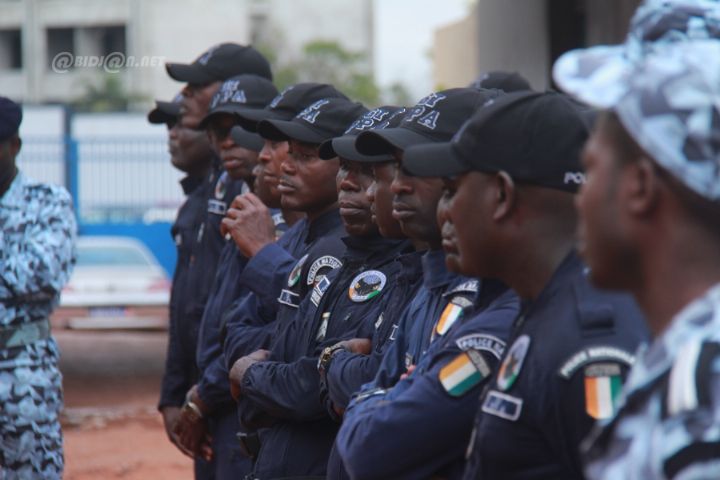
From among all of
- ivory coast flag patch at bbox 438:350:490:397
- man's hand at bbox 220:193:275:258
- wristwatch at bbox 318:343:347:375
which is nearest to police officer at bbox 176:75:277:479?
man's hand at bbox 220:193:275:258

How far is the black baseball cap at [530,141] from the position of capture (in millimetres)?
2621

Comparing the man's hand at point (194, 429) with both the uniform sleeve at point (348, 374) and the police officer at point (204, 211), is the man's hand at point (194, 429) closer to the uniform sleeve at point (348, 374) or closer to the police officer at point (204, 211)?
the police officer at point (204, 211)

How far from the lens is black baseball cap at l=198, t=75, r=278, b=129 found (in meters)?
5.80

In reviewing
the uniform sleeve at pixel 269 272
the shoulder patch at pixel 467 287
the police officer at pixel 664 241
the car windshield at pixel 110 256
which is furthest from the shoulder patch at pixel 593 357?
the car windshield at pixel 110 256

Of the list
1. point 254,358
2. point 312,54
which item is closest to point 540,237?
point 254,358

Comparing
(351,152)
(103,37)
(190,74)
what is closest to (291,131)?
(351,152)

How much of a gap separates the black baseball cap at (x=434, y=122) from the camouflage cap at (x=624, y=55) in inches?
59.6

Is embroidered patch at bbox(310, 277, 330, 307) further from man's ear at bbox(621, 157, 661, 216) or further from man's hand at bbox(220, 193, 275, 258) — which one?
man's ear at bbox(621, 157, 661, 216)

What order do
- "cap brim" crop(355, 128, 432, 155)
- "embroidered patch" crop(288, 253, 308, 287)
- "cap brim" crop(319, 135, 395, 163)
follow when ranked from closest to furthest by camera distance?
"cap brim" crop(355, 128, 432, 155) < "cap brim" crop(319, 135, 395, 163) < "embroidered patch" crop(288, 253, 308, 287)

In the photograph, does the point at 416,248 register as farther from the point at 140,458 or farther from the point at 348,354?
the point at 140,458

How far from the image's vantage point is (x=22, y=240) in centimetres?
568

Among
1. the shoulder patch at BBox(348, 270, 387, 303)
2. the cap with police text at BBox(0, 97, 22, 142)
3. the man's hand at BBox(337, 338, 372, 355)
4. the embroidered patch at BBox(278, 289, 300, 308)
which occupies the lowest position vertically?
the embroidered patch at BBox(278, 289, 300, 308)

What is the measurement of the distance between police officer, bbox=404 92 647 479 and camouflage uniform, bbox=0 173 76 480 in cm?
316

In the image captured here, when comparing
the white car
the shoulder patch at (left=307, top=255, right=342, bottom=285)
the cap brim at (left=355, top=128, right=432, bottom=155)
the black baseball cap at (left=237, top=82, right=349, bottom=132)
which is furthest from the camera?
the white car
